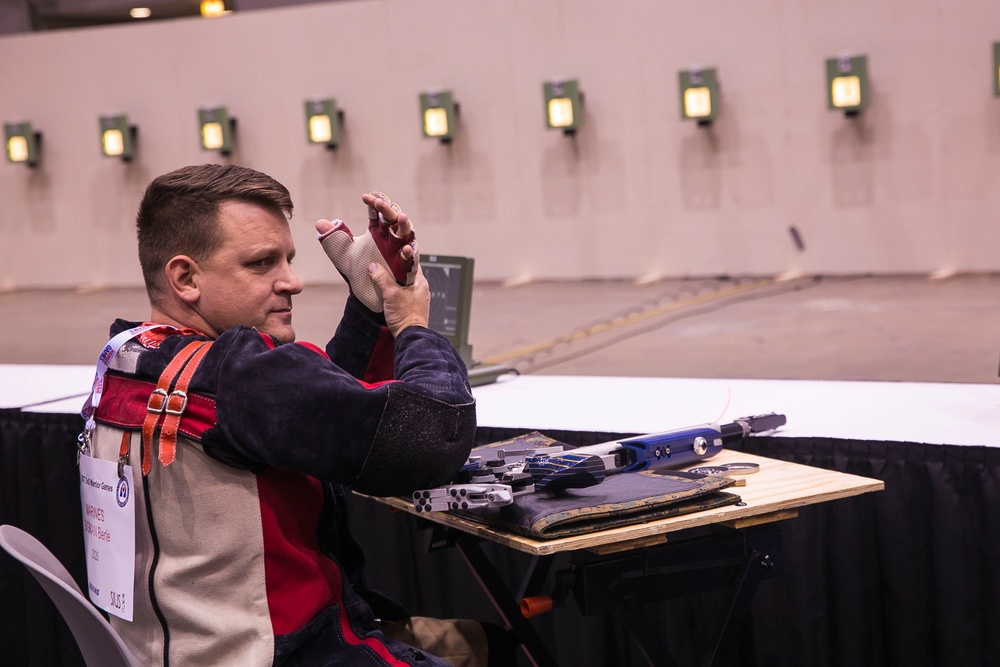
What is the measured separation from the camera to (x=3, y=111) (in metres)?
9.31

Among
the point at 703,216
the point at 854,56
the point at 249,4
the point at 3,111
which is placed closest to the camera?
the point at 854,56

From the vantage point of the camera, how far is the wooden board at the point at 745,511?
1403mm

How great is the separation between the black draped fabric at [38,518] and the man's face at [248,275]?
1.43 m

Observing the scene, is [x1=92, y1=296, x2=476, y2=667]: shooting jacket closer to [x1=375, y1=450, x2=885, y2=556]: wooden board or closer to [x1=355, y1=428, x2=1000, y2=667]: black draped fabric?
[x1=375, y1=450, x2=885, y2=556]: wooden board

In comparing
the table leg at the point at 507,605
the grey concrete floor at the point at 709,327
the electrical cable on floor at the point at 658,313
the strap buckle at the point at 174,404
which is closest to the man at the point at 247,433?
the strap buckle at the point at 174,404

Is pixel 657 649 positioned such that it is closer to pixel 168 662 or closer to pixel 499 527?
pixel 499 527

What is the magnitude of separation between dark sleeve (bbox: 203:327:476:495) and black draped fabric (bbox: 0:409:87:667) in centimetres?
154

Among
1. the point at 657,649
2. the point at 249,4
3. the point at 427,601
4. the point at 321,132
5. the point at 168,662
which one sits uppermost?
the point at 249,4

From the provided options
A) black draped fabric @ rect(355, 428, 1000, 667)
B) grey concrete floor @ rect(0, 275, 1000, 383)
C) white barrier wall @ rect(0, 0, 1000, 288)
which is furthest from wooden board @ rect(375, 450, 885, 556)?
white barrier wall @ rect(0, 0, 1000, 288)

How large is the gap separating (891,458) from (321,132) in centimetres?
669

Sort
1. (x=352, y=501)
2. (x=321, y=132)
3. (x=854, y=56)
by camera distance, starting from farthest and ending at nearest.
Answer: (x=321, y=132), (x=854, y=56), (x=352, y=501)

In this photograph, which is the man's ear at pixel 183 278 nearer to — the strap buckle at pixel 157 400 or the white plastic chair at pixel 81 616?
the strap buckle at pixel 157 400

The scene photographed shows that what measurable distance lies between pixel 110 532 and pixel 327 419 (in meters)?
0.35

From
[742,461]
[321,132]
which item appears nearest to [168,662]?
[742,461]
